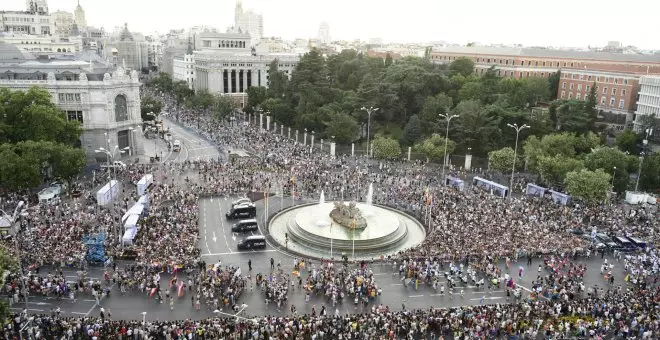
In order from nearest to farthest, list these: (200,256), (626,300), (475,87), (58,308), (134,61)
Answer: (58,308)
(626,300)
(200,256)
(475,87)
(134,61)

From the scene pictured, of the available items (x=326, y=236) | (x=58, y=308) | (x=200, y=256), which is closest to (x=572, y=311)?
(x=326, y=236)

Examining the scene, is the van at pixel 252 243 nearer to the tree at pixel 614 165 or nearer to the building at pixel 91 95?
the building at pixel 91 95

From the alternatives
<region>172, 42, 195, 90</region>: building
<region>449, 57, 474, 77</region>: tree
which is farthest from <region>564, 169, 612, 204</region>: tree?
<region>172, 42, 195, 90</region>: building

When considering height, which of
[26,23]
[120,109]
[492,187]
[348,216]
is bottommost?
[492,187]

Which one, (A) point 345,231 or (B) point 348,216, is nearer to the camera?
(A) point 345,231

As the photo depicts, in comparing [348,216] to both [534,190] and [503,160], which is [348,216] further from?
[503,160]

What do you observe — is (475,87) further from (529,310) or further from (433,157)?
(529,310)

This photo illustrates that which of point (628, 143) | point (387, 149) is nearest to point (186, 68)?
point (387, 149)
